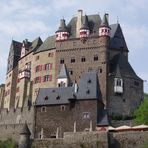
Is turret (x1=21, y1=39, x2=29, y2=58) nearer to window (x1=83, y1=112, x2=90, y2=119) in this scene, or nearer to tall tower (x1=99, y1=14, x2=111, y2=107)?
tall tower (x1=99, y1=14, x2=111, y2=107)

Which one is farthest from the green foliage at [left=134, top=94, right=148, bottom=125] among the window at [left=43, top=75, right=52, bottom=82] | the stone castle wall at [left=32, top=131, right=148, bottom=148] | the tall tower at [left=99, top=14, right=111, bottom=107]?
the window at [left=43, top=75, right=52, bottom=82]

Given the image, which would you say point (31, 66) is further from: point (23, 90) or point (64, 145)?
point (64, 145)

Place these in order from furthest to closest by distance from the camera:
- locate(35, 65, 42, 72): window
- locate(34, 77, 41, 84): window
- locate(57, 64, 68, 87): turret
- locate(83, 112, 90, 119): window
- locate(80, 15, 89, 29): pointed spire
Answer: locate(35, 65, 42, 72): window < locate(34, 77, 41, 84): window < locate(80, 15, 89, 29): pointed spire < locate(57, 64, 68, 87): turret < locate(83, 112, 90, 119): window

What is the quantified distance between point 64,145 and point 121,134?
7071mm

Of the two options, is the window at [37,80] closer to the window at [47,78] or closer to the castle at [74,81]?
the castle at [74,81]

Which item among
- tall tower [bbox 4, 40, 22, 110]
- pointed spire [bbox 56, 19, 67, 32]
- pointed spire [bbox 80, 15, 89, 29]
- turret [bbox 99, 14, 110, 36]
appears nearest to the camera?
turret [bbox 99, 14, 110, 36]

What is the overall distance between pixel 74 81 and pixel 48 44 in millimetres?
12824

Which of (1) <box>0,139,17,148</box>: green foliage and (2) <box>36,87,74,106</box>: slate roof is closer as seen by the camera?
(1) <box>0,139,17,148</box>: green foliage

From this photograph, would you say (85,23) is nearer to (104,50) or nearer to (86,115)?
(104,50)

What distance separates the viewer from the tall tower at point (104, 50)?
86.7 meters

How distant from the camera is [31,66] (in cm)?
10106

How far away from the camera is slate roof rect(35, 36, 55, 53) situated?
98.3m

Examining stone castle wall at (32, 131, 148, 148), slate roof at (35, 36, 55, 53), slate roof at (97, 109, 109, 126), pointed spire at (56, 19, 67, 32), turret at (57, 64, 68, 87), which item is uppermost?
pointed spire at (56, 19, 67, 32)

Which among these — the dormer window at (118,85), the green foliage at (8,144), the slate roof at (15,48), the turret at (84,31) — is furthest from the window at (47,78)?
the green foliage at (8,144)
